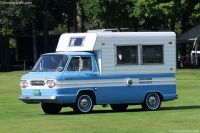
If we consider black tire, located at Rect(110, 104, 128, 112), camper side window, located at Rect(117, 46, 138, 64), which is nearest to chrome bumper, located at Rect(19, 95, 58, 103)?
camper side window, located at Rect(117, 46, 138, 64)

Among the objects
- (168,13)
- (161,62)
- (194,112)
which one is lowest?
(194,112)

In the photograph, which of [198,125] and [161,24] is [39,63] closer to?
[198,125]

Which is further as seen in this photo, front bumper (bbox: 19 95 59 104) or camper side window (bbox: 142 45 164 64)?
camper side window (bbox: 142 45 164 64)

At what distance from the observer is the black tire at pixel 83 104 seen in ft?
73.5

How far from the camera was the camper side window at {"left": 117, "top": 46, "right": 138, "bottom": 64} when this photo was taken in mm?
23359

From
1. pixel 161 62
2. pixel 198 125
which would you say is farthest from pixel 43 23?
pixel 198 125

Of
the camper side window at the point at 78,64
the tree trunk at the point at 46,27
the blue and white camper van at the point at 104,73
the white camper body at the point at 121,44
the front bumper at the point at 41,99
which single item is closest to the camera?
the front bumper at the point at 41,99

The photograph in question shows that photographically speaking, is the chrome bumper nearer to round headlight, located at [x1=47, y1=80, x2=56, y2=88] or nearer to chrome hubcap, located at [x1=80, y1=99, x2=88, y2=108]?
round headlight, located at [x1=47, y1=80, x2=56, y2=88]

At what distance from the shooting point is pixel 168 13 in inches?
2431

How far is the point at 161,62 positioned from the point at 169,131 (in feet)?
25.3

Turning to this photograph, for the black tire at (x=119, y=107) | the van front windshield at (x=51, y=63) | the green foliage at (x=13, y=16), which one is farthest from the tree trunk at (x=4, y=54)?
the van front windshield at (x=51, y=63)

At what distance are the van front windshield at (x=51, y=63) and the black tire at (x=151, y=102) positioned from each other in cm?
320

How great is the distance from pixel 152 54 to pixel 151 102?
5.14ft

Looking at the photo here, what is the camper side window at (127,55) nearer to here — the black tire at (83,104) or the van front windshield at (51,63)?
the black tire at (83,104)
